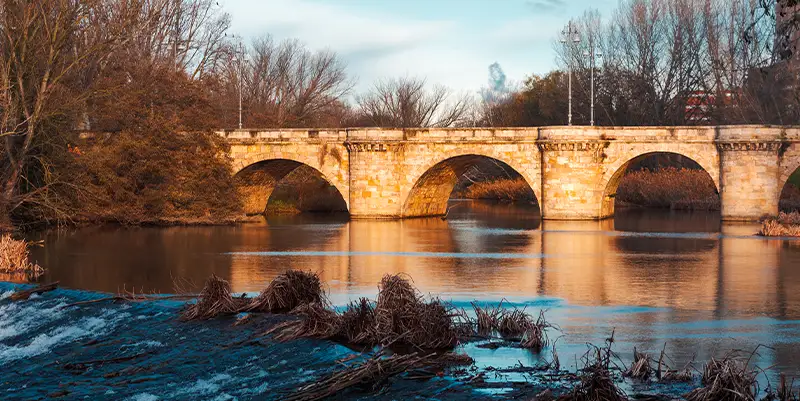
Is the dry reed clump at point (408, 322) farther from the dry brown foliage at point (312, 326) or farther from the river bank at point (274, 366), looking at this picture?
the dry brown foliage at point (312, 326)

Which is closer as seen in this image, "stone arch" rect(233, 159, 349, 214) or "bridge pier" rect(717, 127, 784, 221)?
"bridge pier" rect(717, 127, 784, 221)

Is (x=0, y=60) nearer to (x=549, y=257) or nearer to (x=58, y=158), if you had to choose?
(x=58, y=158)

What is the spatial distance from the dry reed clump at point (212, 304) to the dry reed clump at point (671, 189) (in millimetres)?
34990

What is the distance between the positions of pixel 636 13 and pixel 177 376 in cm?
4844

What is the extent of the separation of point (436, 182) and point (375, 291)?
23.4 m

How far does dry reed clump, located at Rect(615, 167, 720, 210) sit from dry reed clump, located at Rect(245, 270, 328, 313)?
1347 inches

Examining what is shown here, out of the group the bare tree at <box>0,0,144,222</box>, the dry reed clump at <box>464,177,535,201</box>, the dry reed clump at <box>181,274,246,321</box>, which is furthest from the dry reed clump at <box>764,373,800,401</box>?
the dry reed clump at <box>464,177,535,201</box>

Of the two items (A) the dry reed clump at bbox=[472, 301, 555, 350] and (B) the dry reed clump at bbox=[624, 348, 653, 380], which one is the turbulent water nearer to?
(A) the dry reed clump at bbox=[472, 301, 555, 350]

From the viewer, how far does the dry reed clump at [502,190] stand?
181 ft

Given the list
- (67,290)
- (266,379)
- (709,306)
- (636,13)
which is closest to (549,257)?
(709,306)

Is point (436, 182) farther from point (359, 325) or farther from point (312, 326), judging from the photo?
point (359, 325)

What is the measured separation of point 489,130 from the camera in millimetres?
37312

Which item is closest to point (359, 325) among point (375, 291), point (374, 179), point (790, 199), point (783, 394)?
point (375, 291)

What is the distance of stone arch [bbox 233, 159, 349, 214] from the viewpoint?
40562 mm
